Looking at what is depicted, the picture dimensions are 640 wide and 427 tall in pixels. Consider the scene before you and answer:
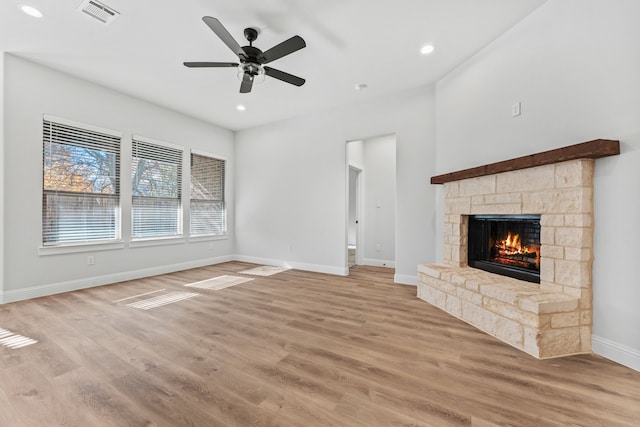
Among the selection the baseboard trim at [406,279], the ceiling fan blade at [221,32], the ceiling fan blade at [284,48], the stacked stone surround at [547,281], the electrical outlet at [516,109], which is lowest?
the baseboard trim at [406,279]

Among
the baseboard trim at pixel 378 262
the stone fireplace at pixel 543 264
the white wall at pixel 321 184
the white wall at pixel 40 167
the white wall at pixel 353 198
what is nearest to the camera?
the stone fireplace at pixel 543 264

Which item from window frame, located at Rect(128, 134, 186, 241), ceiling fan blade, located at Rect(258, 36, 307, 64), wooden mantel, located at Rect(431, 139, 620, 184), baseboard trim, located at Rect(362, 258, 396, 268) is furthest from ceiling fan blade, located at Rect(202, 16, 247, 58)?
baseboard trim, located at Rect(362, 258, 396, 268)

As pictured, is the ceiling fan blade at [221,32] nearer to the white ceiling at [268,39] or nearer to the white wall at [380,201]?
the white ceiling at [268,39]

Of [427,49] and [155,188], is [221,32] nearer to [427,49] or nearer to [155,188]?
[427,49]

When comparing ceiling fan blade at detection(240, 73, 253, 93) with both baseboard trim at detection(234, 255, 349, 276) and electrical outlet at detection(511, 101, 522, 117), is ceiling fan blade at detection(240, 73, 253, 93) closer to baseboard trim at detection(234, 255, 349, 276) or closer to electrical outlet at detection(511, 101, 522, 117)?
electrical outlet at detection(511, 101, 522, 117)

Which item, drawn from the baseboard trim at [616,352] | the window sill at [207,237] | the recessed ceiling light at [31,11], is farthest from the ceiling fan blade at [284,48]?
the window sill at [207,237]

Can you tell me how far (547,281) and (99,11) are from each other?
4.72 metres

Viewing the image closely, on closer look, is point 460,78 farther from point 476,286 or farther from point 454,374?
point 454,374

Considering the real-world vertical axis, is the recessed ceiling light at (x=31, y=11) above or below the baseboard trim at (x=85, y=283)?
above

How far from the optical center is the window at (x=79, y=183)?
139 inches

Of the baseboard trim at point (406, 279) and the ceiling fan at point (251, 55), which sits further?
the baseboard trim at point (406, 279)

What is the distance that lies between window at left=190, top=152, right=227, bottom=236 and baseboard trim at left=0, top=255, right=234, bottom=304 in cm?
76

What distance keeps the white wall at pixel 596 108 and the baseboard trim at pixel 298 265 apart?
2.89 m

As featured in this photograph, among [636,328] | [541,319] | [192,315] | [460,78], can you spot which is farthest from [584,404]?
[460,78]
